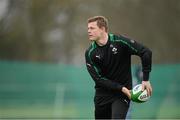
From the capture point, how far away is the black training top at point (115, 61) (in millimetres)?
9133

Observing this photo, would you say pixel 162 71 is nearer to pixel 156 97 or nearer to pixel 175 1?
pixel 156 97

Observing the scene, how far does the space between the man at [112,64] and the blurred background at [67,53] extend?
484 cm

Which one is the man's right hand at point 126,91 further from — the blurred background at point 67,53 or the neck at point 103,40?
the blurred background at point 67,53

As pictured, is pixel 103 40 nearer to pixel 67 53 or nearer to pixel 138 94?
pixel 138 94

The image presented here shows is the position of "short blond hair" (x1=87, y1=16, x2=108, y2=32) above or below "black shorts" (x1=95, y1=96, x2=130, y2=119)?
above

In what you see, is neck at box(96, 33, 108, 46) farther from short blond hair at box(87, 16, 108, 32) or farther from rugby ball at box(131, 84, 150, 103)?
rugby ball at box(131, 84, 150, 103)

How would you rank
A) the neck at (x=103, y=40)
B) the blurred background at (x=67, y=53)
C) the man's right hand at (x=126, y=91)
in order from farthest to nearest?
the blurred background at (x=67, y=53) → the neck at (x=103, y=40) → the man's right hand at (x=126, y=91)

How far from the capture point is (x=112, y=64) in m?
9.19

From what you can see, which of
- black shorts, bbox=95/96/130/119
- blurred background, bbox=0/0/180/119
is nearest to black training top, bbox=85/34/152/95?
black shorts, bbox=95/96/130/119

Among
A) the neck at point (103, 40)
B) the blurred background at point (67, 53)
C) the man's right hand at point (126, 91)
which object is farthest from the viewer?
the blurred background at point (67, 53)

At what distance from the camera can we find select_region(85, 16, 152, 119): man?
29.9ft

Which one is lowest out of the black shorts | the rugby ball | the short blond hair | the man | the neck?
the black shorts

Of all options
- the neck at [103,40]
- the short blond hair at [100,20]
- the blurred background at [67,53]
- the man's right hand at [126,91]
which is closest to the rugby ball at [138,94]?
the man's right hand at [126,91]

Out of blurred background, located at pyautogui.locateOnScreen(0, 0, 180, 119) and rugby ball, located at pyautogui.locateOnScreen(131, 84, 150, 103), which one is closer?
rugby ball, located at pyautogui.locateOnScreen(131, 84, 150, 103)
